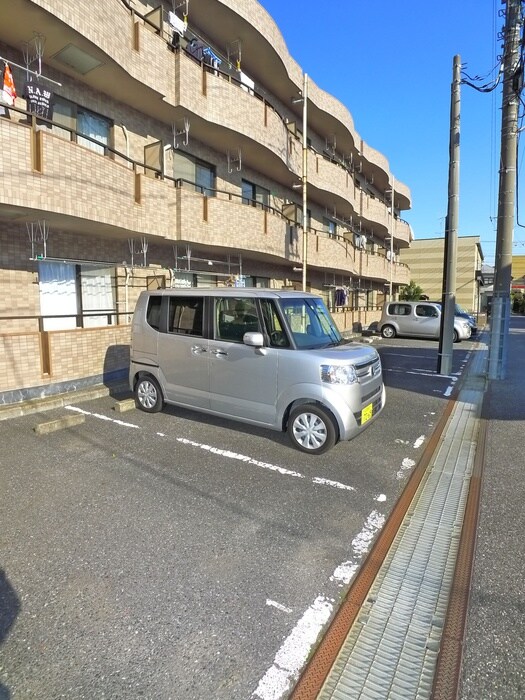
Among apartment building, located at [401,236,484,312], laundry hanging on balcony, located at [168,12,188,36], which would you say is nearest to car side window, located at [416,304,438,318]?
laundry hanging on balcony, located at [168,12,188,36]

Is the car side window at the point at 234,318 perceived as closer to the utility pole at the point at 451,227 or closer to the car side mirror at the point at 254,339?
the car side mirror at the point at 254,339

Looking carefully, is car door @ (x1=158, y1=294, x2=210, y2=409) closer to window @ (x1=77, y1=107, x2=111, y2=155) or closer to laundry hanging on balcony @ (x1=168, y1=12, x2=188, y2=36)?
window @ (x1=77, y1=107, x2=111, y2=155)

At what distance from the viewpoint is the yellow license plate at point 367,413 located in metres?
4.32

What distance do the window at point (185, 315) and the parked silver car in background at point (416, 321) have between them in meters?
13.1

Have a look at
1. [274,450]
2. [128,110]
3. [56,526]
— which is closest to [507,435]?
[274,450]

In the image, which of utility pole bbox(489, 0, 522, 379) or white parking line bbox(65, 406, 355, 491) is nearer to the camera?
white parking line bbox(65, 406, 355, 491)

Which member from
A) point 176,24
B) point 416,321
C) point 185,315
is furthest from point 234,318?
point 416,321

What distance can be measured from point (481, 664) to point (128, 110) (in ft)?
32.5

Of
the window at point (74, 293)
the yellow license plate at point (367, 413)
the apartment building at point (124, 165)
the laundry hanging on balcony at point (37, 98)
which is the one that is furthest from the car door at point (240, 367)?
the laundry hanging on balcony at point (37, 98)

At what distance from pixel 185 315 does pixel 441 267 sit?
2016 inches

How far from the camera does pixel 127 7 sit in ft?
22.9

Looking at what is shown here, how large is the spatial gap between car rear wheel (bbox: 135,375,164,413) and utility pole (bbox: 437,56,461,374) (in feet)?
21.8

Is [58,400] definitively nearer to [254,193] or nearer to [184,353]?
[184,353]

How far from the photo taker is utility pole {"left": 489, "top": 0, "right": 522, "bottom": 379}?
28.4 feet
